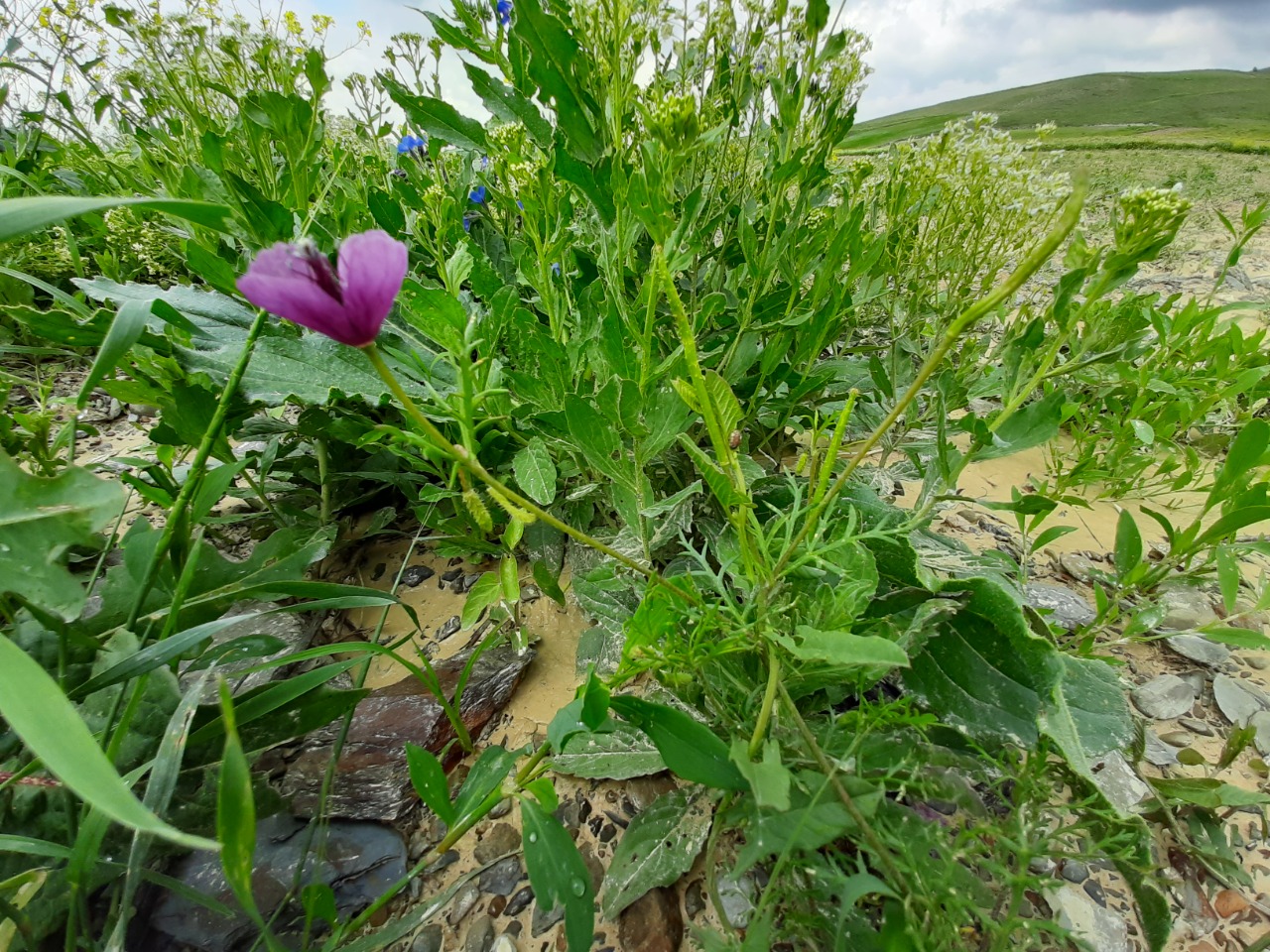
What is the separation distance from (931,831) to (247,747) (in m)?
0.83

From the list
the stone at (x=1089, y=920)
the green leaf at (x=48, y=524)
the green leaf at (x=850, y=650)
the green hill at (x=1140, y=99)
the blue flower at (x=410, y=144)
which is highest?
the green hill at (x=1140, y=99)

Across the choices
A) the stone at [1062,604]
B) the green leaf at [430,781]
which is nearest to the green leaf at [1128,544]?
the stone at [1062,604]

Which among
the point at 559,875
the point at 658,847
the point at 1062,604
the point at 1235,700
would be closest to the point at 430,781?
the point at 559,875

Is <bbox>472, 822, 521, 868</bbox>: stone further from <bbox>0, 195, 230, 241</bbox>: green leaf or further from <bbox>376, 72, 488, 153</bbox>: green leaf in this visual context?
<bbox>376, 72, 488, 153</bbox>: green leaf

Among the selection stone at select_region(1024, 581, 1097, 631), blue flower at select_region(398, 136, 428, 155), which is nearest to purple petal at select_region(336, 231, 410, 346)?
stone at select_region(1024, 581, 1097, 631)

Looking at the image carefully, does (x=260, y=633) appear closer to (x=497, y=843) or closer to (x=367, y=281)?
(x=497, y=843)

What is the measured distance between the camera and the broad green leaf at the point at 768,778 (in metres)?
0.51

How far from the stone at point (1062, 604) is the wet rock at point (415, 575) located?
1.18 m

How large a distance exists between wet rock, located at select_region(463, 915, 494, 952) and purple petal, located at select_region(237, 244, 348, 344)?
732 mm

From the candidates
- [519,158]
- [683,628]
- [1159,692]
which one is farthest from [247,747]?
[1159,692]

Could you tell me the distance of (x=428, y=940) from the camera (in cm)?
74

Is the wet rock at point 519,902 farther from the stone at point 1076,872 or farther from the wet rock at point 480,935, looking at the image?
the stone at point 1076,872

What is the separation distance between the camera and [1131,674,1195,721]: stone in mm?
995

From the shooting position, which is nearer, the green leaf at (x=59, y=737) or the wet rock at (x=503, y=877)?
the green leaf at (x=59, y=737)
